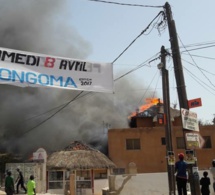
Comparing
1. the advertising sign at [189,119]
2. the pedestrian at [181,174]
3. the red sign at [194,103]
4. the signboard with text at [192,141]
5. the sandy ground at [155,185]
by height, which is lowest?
the sandy ground at [155,185]

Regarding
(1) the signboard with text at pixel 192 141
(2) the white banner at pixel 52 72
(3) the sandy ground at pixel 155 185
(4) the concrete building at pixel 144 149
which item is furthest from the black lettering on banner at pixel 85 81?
(4) the concrete building at pixel 144 149

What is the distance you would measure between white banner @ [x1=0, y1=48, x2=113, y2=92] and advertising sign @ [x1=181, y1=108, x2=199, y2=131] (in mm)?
2210

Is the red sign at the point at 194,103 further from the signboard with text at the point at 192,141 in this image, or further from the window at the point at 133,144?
the window at the point at 133,144

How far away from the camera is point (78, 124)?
42.1 metres

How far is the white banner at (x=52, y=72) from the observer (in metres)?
8.82

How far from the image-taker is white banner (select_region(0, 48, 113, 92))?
8.82m

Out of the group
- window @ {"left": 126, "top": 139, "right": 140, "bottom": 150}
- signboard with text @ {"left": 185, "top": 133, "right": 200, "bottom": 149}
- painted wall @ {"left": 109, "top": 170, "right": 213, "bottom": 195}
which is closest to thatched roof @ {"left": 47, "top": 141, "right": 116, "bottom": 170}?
window @ {"left": 126, "top": 139, "right": 140, "bottom": 150}

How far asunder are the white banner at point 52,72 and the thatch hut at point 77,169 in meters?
18.0

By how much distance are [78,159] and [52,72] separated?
19.4 metres

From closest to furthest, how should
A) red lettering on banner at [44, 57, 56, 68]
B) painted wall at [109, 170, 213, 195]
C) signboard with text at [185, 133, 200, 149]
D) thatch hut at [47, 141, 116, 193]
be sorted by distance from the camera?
red lettering on banner at [44, 57, 56, 68], signboard with text at [185, 133, 200, 149], painted wall at [109, 170, 213, 195], thatch hut at [47, 141, 116, 193]

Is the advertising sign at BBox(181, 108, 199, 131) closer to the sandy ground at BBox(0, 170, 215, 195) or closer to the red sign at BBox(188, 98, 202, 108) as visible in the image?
the red sign at BBox(188, 98, 202, 108)

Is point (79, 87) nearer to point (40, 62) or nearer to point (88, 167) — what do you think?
point (40, 62)

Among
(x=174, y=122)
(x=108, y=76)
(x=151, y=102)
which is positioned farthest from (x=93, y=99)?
(x=108, y=76)

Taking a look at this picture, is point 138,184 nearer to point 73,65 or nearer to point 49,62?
point 73,65
